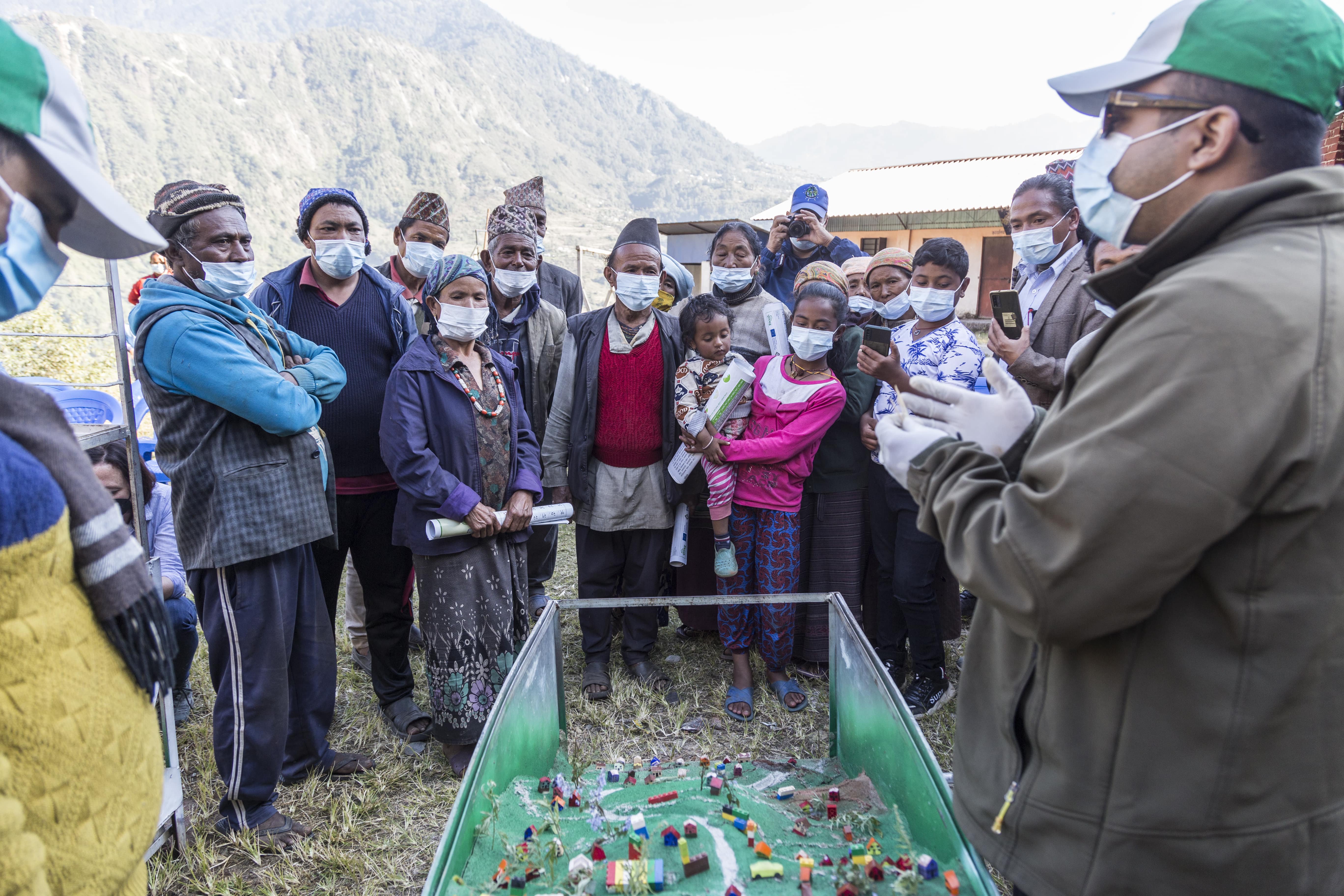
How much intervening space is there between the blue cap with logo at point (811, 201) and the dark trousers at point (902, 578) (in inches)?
67.9

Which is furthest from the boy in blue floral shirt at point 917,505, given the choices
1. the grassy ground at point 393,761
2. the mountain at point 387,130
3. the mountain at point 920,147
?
the mountain at point 920,147

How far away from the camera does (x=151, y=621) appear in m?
1.11

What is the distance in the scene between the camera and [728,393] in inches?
133

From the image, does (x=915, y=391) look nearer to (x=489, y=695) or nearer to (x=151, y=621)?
(x=151, y=621)

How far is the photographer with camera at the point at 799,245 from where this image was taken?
4.37 m

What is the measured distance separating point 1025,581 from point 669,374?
2604mm

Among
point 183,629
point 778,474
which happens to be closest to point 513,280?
point 778,474

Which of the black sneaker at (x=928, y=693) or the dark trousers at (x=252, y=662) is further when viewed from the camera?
the black sneaker at (x=928, y=693)

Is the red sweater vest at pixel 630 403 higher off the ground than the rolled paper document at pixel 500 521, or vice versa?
the red sweater vest at pixel 630 403

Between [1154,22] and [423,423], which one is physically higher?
[1154,22]

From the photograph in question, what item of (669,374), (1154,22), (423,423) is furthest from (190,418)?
(1154,22)

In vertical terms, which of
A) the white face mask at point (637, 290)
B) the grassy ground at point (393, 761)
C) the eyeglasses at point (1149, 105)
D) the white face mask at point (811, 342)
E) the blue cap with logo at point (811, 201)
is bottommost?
the grassy ground at point (393, 761)

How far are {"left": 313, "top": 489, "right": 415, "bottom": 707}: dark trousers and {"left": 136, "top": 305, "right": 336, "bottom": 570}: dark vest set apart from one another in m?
0.60

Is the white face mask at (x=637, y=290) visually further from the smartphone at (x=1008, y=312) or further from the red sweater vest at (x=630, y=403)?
the smartphone at (x=1008, y=312)
